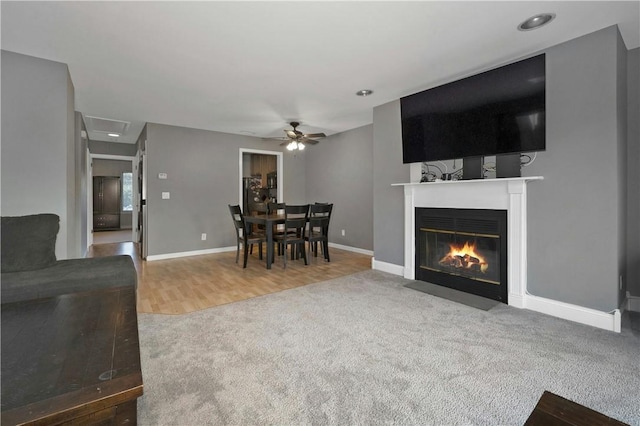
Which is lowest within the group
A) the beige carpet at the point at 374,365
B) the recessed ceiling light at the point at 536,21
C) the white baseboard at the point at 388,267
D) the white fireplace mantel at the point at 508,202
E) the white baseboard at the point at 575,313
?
the beige carpet at the point at 374,365

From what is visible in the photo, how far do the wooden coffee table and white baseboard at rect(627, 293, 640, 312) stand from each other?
391cm

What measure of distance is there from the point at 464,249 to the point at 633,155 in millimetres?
1653

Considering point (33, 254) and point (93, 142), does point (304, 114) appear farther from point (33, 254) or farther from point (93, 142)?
point (93, 142)

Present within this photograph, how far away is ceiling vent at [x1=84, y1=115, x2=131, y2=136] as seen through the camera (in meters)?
4.87

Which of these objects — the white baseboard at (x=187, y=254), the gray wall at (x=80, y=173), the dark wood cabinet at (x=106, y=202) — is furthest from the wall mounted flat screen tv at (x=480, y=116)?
the dark wood cabinet at (x=106, y=202)

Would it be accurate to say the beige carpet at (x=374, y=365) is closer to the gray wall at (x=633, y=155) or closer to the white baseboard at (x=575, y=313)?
the white baseboard at (x=575, y=313)

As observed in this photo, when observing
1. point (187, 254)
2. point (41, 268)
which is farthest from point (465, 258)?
point (187, 254)

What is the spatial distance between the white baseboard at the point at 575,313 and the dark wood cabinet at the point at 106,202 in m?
11.4

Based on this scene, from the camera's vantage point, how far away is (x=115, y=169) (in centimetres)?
1013

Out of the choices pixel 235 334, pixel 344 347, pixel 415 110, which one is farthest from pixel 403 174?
pixel 235 334

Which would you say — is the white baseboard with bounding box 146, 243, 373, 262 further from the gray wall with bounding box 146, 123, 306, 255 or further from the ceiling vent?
Answer: the ceiling vent

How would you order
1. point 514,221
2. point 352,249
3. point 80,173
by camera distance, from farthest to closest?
point 352,249 → point 80,173 → point 514,221

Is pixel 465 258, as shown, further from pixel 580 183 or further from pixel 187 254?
pixel 187 254

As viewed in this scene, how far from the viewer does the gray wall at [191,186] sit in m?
5.14
